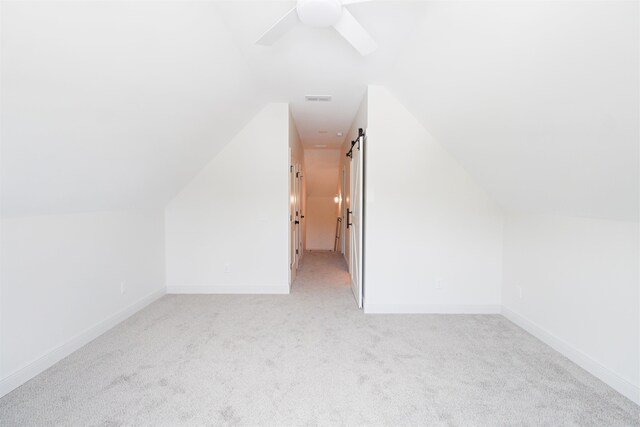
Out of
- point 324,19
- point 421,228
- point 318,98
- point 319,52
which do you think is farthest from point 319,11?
point 421,228

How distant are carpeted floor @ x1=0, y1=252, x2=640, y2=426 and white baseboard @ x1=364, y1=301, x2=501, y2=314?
0.51 ft

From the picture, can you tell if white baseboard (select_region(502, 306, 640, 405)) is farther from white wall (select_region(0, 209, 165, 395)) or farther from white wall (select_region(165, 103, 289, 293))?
white wall (select_region(0, 209, 165, 395))

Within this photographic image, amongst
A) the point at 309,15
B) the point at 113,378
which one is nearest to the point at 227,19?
the point at 309,15

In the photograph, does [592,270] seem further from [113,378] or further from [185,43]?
[113,378]

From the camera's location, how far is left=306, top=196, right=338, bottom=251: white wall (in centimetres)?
790

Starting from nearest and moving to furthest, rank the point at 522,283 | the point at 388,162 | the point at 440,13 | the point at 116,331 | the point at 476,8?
the point at 476,8
the point at 440,13
the point at 116,331
the point at 522,283
the point at 388,162

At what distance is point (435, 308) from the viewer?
130 inches

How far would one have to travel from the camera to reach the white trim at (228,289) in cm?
393

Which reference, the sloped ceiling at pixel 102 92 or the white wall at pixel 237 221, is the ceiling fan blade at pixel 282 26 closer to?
the sloped ceiling at pixel 102 92

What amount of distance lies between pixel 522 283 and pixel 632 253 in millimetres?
1149

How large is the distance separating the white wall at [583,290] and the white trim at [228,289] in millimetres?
2794

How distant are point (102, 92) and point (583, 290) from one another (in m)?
3.71

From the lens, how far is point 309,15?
174 cm

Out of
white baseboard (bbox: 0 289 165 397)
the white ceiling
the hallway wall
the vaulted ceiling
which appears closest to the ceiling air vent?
the white ceiling
